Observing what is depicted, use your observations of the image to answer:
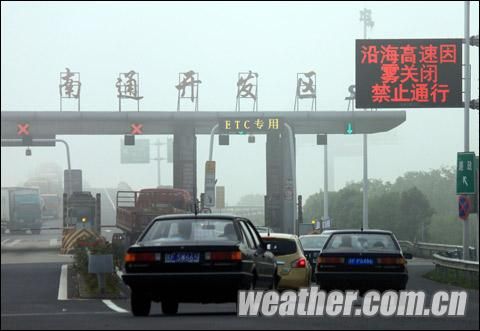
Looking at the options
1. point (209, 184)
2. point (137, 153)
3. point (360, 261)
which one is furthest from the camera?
point (137, 153)

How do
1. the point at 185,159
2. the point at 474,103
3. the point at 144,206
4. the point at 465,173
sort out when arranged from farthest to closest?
the point at 185,159, the point at 144,206, the point at 474,103, the point at 465,173

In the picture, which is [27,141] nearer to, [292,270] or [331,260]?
[292,270]

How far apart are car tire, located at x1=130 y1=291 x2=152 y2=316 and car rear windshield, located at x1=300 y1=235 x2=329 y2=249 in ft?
50.1

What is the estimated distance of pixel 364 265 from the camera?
2233 centimetres

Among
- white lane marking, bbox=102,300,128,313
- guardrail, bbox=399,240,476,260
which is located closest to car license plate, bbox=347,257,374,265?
white lane marking, bbox=102,300,128,313

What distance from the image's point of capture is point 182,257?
52.1 ft

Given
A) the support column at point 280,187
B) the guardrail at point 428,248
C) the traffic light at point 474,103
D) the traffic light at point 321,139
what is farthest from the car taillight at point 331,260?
the traffic light at point 321,139

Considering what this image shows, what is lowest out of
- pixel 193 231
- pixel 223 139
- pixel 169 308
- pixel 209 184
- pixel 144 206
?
pixel 169 308

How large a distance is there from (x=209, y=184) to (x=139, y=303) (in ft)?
106

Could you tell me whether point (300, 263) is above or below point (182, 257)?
below

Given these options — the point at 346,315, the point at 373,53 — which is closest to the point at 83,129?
the point at 373,53

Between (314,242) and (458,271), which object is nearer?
(458,271)

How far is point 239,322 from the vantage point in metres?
14.4

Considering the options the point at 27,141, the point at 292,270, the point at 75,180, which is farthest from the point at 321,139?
the point at 292,270
